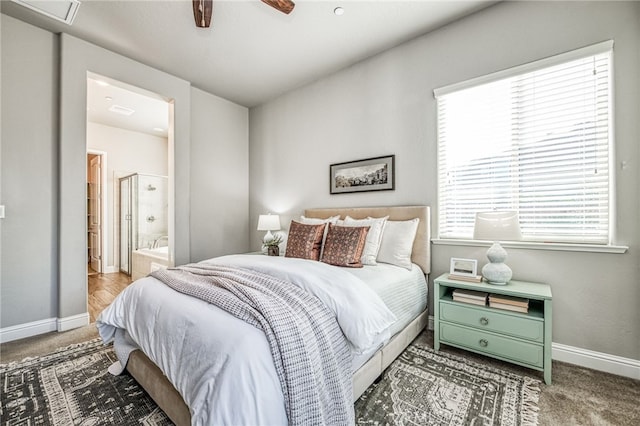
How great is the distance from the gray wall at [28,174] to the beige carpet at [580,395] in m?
0.53

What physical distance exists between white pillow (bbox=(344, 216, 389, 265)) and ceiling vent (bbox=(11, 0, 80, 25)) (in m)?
3.05

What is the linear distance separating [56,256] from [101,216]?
316 cm

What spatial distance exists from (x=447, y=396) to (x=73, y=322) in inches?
133

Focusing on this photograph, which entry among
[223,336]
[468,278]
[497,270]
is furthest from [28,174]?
[497,270]


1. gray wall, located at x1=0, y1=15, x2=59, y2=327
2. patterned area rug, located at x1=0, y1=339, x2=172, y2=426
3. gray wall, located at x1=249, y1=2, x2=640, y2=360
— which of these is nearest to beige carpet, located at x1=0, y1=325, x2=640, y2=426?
gray wall, located at x1=249, y1=2, x2=640, y2=360

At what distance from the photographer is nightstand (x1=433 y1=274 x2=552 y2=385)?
1.76m

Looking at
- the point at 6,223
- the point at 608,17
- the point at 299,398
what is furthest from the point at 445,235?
the point at 6,223

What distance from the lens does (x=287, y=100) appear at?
4008 millimetres

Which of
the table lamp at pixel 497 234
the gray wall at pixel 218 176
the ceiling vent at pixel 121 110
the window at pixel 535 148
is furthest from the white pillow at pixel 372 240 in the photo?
the ceiling vent at pixel 121 110

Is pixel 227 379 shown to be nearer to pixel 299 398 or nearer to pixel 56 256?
pixel 299 398

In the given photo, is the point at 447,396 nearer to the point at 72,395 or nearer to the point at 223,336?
the point at 223,336

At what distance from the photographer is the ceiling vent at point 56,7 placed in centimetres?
219

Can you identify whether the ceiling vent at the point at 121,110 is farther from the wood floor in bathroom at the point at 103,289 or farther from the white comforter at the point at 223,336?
the white comforter at the point at 223,336

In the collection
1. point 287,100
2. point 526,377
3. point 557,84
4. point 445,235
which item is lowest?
point 526,377
